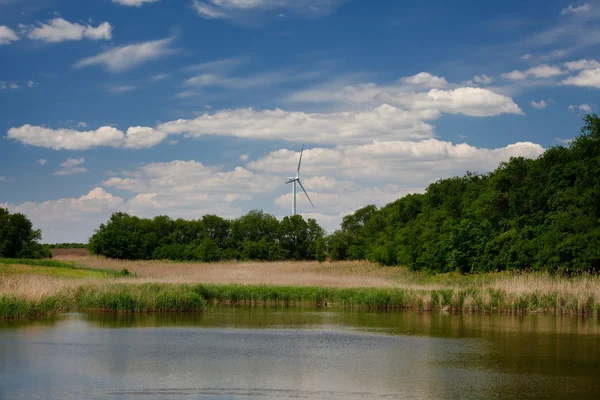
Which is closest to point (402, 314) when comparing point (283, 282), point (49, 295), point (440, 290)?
point (440, 290)

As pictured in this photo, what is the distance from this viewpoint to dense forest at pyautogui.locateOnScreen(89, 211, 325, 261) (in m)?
79.1

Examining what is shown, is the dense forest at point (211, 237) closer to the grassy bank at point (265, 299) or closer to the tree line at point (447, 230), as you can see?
the tree line at point (447, 230)

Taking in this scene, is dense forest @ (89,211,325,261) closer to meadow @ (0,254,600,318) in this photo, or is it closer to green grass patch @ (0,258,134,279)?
green grass patch @ (0,258,134,279)

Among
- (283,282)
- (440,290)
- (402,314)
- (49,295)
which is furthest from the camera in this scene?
(283,282)

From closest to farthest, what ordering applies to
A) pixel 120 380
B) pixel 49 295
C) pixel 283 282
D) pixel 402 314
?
pixel 120 380 < pixel 49 295 < pixel 402 314 < pixel 283 282

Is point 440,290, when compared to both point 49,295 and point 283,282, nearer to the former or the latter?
point 283,282

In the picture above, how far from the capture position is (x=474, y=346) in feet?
70.4

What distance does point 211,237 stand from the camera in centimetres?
9600

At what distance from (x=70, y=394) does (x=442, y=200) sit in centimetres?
5229

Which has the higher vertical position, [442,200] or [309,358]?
[442,200]

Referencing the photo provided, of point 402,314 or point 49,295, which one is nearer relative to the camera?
point 49,295

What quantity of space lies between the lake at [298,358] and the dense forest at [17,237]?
41.9 metres

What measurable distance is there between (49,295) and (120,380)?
1610 centimetres

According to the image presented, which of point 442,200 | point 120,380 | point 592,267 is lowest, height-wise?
point 120,380
